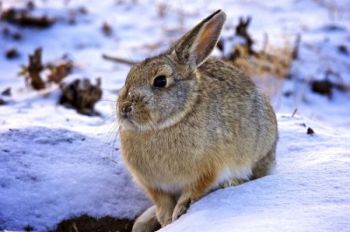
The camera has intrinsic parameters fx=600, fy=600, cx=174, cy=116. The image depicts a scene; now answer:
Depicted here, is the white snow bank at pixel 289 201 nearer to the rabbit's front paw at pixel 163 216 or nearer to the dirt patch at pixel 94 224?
the rabbit's front paw at pixel 163 216

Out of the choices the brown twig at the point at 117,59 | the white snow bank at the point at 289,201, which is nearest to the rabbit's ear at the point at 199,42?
the white snow bank at the point at 289,201

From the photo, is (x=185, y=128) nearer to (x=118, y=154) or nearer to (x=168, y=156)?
(x=168, y=156)

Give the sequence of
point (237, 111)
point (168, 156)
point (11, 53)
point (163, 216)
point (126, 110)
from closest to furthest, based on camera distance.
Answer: point (126, 110), point (168, 156), point (163, 216), point (237, 111), point (11, 53)

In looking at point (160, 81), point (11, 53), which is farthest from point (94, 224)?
point (11, 53)

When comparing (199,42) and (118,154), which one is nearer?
(199,42)

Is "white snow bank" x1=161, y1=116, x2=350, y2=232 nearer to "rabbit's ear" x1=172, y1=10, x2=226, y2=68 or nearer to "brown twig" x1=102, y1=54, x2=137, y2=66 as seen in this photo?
"rabbit's ear" x1=172, y1=10, x2=226, y2=68

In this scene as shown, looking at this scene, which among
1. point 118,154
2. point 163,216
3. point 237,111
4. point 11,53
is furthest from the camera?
point 11,53

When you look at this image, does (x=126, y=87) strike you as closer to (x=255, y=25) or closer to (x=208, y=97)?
(x=208, y=97)

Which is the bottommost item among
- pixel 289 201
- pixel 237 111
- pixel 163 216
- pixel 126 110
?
pixel 163 216
